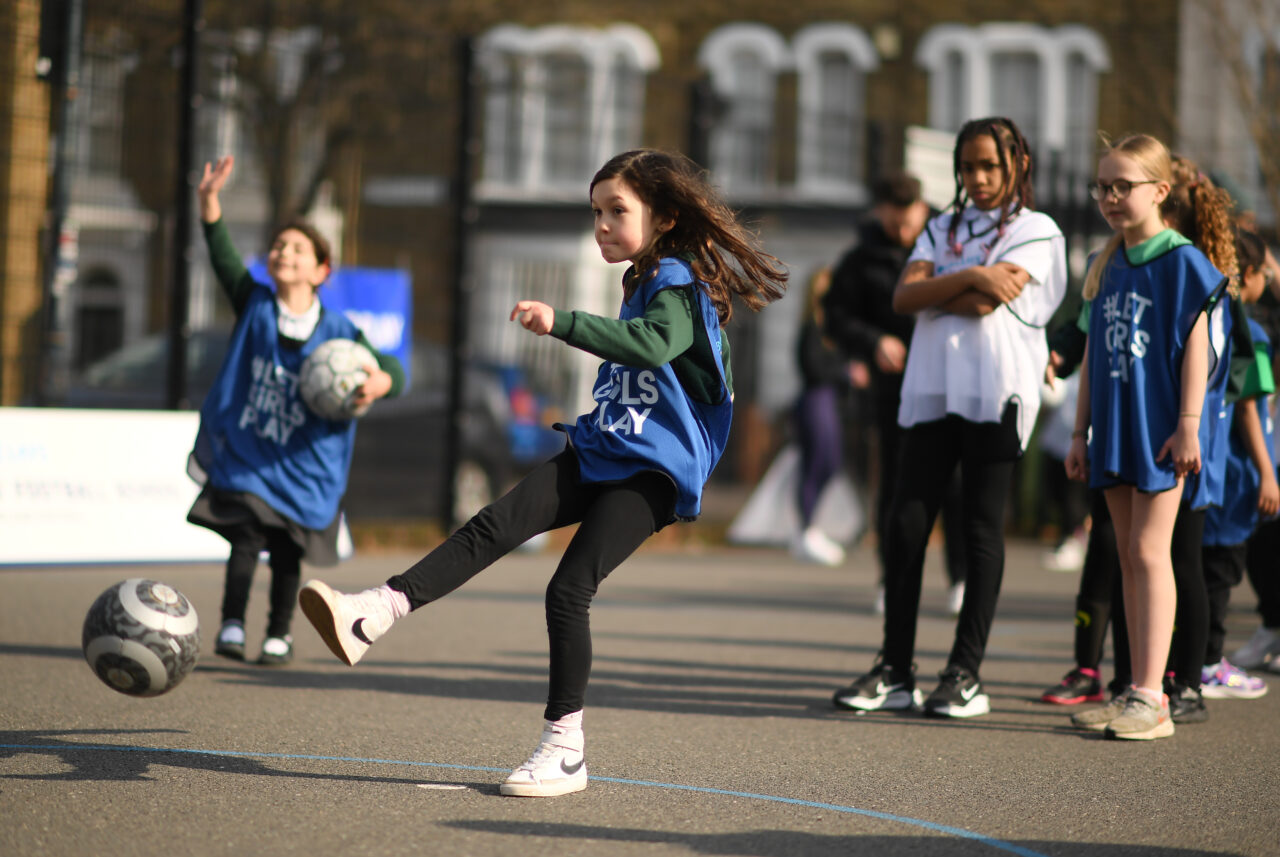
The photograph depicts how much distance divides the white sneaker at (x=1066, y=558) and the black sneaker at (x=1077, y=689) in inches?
217

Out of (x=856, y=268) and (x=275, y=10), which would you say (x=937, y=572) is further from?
(x=275, y=10)

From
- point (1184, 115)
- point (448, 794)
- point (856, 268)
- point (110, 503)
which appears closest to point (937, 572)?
point (856, 268)

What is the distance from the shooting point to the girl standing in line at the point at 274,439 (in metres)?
6.49

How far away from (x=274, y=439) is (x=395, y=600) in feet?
8.13

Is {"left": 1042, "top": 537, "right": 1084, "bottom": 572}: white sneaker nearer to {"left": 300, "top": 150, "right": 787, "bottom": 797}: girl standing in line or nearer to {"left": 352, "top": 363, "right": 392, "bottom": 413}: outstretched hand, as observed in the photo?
{"left": 352, "top": 363, "right": 392, "bottom": 413}: outstretched hand

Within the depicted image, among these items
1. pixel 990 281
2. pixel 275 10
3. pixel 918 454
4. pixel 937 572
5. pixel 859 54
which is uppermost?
pixel 859 54

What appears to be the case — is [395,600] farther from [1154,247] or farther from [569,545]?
[1154,247]

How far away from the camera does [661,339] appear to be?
14.0 feet

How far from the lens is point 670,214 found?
15.0 feet

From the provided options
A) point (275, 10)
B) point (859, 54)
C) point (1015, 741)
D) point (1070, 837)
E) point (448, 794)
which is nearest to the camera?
point (1070, 837)

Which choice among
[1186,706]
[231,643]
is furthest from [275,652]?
[1186,706]

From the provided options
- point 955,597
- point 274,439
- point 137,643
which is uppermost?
point 274,439

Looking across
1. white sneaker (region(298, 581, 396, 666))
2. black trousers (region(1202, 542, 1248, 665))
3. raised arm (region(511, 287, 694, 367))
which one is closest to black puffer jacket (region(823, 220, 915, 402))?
black trousers (region(1202, 542, 1248, 665))

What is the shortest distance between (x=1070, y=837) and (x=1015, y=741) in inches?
52.2
